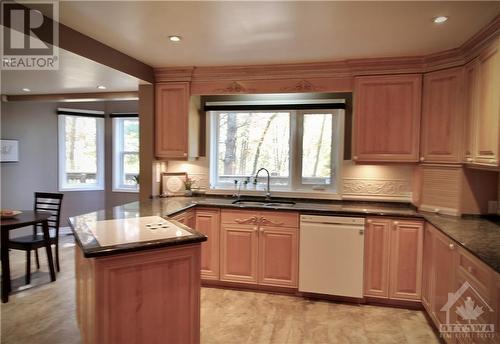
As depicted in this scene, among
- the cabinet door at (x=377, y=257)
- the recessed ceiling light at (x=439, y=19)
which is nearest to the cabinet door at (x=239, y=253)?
the cabinet door at (x=377, y=257)

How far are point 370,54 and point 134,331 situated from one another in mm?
3088

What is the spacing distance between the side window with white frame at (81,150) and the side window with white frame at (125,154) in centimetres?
25

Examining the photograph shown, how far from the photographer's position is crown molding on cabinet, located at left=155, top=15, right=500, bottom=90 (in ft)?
10.5

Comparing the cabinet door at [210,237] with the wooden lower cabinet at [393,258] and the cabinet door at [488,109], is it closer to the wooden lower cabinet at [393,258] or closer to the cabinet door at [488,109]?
the wooden lower cabinet at [393,258]

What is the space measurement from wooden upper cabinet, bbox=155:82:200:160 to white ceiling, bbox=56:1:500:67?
0.59m

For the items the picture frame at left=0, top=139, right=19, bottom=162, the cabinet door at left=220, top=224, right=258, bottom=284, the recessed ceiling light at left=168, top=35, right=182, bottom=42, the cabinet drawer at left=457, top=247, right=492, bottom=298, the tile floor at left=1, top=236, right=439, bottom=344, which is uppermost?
the recessed ceiling light at left=168, top=35, right=182, bottom=42

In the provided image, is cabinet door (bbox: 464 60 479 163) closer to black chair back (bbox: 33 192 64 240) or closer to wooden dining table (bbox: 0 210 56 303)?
wooden dining table (bbox: 0 210 56 303)

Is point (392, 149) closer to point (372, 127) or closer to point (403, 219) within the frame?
point (372, 127)

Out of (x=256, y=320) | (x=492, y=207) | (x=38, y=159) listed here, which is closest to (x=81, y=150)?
(x=38, y=159)

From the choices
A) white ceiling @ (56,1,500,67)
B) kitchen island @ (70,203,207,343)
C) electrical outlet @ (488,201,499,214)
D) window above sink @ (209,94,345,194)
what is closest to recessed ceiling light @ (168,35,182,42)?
white ceiling @ (56,1,500,67)

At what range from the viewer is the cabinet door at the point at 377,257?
10.8ft

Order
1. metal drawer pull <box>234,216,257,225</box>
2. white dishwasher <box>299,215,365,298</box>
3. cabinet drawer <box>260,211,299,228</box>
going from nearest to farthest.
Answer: white dishwasher <box>299,215,365,298</box>
cabinet drawer <box>260,211,299,228</box>
metal drawer pull <box>234,216,257,225</box>

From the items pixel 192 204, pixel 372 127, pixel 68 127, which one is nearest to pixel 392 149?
pixel 372 127

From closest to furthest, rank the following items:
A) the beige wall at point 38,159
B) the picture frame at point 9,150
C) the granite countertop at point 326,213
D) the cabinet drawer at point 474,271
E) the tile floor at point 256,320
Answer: the cabinet drawer at point 474,271
the granite countertop at point 326,213
the tile floor at point 256,320
the picture frame at point 9,150
the beige wall at point 38,159
